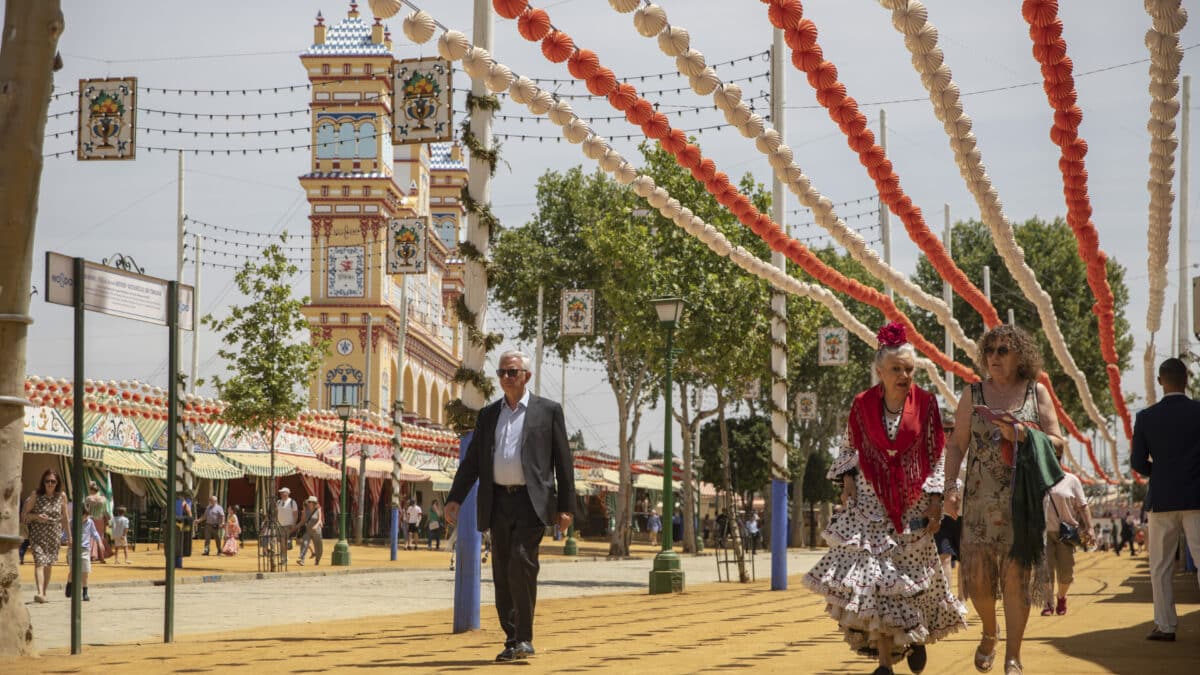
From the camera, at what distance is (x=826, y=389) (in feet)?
205

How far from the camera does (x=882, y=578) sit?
287 inches

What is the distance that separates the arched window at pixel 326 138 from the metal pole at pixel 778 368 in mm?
41416

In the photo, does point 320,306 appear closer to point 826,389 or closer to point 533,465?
point 826,389

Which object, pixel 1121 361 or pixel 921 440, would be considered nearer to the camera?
pixel 921 440

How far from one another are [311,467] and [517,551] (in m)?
39.4

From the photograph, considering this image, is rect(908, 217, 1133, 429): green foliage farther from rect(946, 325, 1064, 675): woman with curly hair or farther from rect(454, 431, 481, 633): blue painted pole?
rect(946, 325, 1064, 675): woman with curly hair

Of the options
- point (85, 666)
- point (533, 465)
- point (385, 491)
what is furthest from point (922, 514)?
point (385, 491)

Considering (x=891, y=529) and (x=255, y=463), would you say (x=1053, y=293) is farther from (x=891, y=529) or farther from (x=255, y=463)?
(x=891, y=529)

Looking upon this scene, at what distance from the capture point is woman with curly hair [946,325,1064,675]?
7352mm

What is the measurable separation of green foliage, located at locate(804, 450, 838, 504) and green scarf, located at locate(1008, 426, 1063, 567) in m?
60.2

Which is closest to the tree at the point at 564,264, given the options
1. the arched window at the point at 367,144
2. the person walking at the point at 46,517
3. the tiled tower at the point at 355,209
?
the tiled tower at the point at 355,209

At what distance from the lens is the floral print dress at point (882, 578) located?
23.8 feet

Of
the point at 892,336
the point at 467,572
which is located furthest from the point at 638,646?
the point at 892,336

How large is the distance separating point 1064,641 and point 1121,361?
5394 cm
